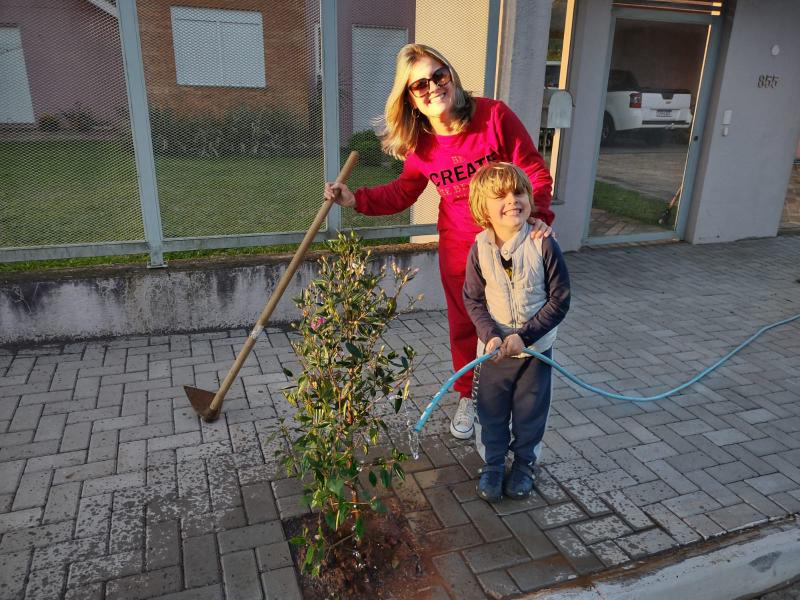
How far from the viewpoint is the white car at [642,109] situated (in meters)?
7.23

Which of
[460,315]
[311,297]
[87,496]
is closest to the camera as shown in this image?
[311,297]

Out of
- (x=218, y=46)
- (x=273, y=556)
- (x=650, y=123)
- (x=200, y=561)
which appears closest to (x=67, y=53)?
(x=218, y=46)

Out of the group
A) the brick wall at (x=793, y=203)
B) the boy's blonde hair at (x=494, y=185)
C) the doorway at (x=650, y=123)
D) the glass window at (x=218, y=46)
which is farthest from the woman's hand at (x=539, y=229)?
the brick wall at (x=793, y=203)

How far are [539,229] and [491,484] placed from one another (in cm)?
122

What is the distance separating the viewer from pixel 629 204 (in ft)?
25.8

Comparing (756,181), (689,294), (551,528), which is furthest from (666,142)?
(551,528)

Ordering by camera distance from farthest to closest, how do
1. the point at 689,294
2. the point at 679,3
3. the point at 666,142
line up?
the point at 666,142, the point at 679,3, the point at 689,294

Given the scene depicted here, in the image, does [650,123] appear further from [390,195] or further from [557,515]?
[557,515]

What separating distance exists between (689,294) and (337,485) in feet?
16.4

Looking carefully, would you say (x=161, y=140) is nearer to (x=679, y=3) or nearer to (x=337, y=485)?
(x=337, y=485)

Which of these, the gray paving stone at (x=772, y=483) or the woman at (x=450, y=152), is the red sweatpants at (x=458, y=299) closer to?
the woman at (x=450, y=152)

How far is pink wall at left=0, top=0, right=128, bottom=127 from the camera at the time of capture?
404 centimetres

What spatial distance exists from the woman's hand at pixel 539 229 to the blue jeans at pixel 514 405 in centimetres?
57

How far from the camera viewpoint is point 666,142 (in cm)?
764
